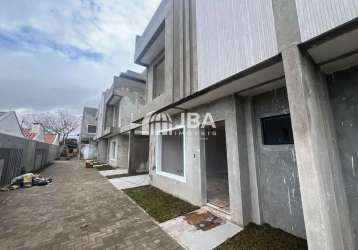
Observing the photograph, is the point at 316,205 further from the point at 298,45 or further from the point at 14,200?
the point at 14,200

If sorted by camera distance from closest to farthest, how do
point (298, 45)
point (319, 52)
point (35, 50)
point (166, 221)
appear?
point (298, 45) → point (319, 52) → point (166, 221) → point (35, 50)

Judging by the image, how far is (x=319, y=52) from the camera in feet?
6.40

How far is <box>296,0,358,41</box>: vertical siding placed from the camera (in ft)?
4.88

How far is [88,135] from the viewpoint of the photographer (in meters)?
26.6


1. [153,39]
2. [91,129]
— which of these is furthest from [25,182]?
[91,129]

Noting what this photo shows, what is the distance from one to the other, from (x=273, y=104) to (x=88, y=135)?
1179 inches

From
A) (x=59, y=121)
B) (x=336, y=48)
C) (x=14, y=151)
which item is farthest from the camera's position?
(x=59, y=121)

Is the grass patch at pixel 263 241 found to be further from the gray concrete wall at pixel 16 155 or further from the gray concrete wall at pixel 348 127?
the gray concrete wall at pixel 16 155

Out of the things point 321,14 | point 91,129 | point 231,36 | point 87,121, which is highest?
point 87,121

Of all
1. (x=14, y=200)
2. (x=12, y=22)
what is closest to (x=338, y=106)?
(x=14, y=200)

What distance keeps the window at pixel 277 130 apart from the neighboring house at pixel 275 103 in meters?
0.02

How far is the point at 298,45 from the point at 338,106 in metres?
1.44

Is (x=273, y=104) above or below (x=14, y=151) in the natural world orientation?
above

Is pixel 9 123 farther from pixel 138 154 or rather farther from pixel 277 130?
pixel 277 130
